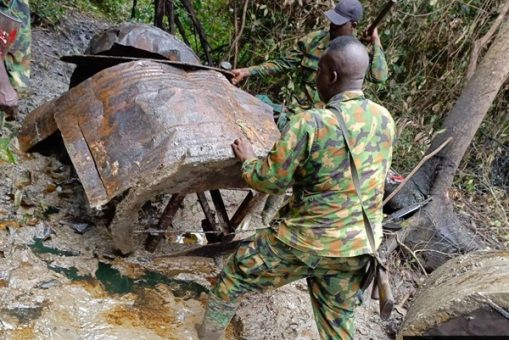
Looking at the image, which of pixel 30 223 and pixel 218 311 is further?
pixel 30 223

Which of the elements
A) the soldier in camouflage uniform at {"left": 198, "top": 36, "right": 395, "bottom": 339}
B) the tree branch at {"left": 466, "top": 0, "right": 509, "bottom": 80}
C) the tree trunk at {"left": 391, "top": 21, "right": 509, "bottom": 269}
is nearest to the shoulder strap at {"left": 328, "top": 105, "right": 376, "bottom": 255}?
the soldier in camouflage uniform at {"left": 198, "top": 36, "right": 395, "bottom": 339}

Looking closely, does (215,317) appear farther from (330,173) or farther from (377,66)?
(377,66)

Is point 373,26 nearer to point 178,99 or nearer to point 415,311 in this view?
point 178,99

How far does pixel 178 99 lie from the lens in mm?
2857

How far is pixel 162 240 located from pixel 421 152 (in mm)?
3096

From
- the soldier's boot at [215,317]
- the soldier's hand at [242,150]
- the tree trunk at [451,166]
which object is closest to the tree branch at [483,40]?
the tree trunk at [451,166]

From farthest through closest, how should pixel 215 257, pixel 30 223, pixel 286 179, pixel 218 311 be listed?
pixel 215 257 → pixel 30 223 → pixel 218 311 → pixel 286 179

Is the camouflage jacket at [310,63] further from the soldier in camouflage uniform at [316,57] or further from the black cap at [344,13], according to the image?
the black cap at [344,13]

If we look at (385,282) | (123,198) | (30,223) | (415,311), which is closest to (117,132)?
(123,198)

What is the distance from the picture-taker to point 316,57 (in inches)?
161

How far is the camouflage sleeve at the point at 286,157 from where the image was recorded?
212cm

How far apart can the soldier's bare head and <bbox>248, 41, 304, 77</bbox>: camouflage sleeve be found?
1692mm

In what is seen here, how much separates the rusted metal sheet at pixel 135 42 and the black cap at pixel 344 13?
1.08m

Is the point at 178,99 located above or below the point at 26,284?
above
